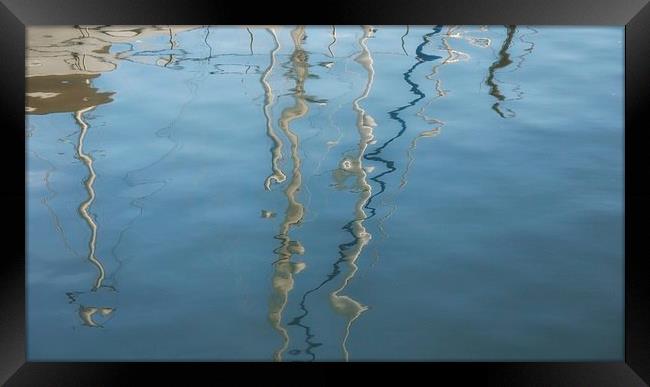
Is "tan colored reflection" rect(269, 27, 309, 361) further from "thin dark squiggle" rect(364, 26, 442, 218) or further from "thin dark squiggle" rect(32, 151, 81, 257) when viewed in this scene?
"thin dark squiggle" rect(32, 151, 81, 257)

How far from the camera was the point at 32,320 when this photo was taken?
276 centimetres

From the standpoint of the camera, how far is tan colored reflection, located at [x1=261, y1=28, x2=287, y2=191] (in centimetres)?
329

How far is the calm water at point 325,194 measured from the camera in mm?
2756

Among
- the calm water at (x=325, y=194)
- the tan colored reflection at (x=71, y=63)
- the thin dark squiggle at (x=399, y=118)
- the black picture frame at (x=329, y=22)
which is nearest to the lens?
the black picture frame at (x=329, y=22)

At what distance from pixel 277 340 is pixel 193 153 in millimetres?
960

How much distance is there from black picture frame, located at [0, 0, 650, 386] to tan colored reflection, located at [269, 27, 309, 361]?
4.08 feet

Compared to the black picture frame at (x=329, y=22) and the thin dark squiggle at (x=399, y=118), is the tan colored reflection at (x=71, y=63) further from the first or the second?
the black picture frame at (x=329, y=22)

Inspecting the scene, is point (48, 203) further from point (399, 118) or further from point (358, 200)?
point (399, 118)

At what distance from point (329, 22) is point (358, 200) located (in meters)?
1.87

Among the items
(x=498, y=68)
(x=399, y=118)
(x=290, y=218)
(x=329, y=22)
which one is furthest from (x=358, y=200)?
(x=329, y=22)

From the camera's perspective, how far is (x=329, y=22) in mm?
1382

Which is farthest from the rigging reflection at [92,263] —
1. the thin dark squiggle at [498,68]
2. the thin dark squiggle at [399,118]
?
the thin dark squiggle at [498,68]

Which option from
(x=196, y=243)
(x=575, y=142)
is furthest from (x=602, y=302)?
(x=196, y=243)

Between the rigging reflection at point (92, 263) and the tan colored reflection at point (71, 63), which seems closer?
the rigging reflection at point (92, 263)
